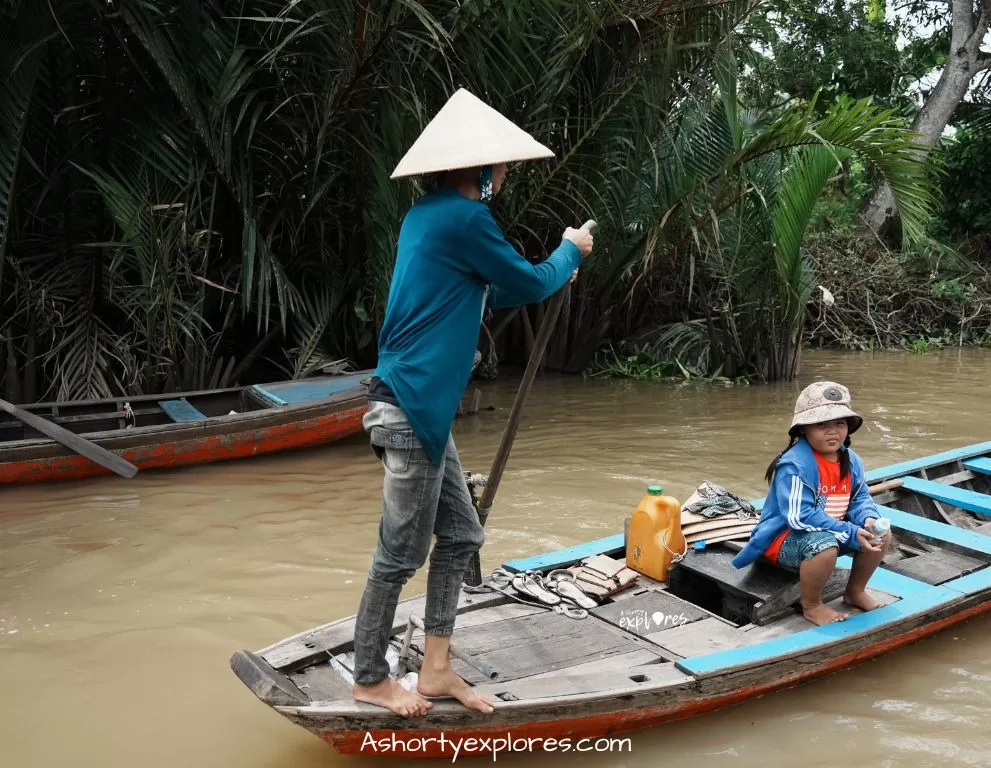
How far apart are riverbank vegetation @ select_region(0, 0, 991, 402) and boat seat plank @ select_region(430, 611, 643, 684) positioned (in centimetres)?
394

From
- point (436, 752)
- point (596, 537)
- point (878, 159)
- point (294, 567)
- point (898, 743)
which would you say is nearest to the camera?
point (436, 752)

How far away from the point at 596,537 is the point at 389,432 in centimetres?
263

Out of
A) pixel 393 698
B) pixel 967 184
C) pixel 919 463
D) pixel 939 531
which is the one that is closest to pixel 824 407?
pixel 939 531

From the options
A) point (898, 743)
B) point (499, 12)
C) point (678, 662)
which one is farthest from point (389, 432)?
point (499, 12)

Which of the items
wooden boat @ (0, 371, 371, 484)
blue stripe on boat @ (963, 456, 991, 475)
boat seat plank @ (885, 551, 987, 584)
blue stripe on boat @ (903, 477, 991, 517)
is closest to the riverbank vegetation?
wooden boat @ (0, 371, 371, 484)

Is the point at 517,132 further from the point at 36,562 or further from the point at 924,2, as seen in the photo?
the point at 924,2

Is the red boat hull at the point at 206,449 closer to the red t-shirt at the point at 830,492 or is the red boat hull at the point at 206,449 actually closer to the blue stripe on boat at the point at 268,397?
the blue stripe on boat at the point at 268,397

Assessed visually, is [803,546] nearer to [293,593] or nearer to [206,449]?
[293,593]

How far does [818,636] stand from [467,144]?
1.95 metres

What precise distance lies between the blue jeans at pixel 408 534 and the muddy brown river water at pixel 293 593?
0.52m

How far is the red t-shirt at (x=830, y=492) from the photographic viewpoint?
3.26 m

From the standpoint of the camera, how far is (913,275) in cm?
1290

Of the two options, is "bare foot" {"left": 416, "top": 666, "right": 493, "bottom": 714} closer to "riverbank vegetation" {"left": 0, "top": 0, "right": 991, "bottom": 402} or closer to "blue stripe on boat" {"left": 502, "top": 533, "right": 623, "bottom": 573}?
"blue stripe on boat" {"left": 502, "top": 533, "right": 623, "bottom": 573}

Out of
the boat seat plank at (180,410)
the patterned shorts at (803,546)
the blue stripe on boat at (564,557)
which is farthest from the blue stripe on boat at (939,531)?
the boat seat plank at (180,410)
